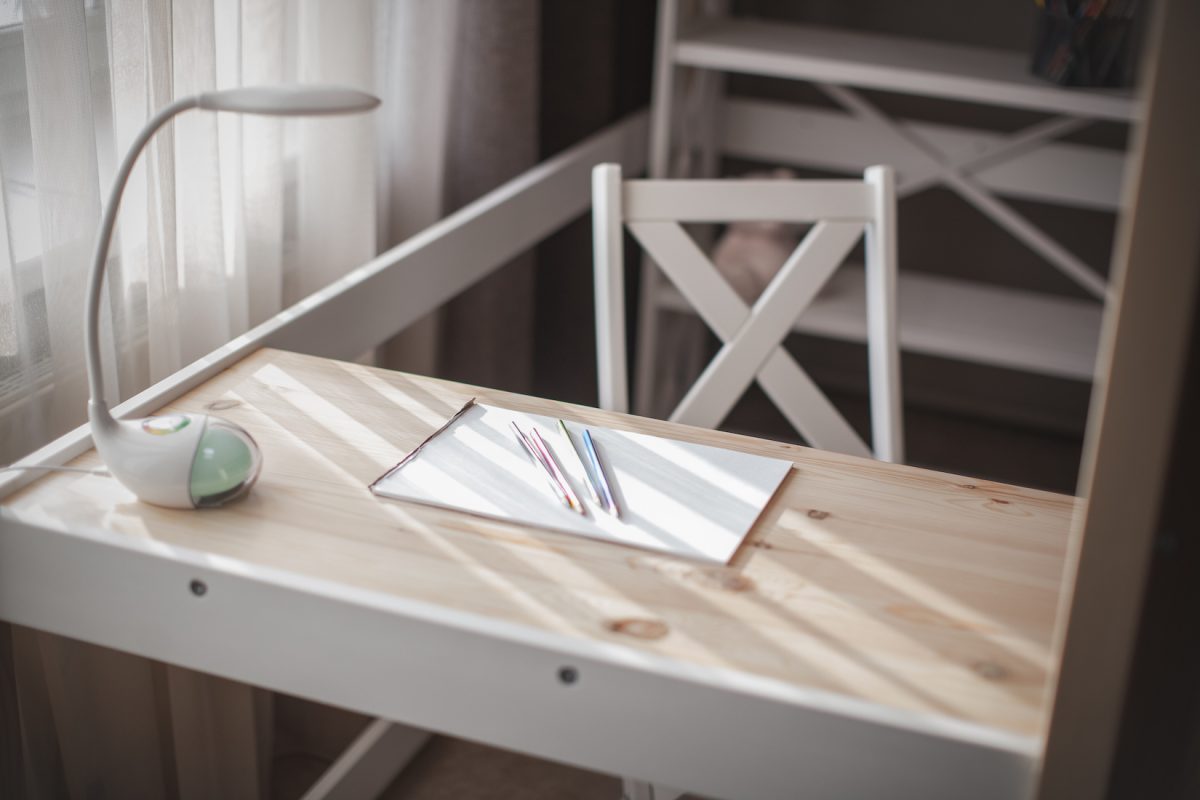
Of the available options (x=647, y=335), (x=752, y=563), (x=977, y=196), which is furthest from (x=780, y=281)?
(x=977, y=196)

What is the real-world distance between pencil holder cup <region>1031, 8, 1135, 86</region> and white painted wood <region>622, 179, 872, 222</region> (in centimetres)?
68

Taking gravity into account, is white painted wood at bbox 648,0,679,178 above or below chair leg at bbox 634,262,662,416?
above

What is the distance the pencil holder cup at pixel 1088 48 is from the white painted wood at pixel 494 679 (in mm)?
1466

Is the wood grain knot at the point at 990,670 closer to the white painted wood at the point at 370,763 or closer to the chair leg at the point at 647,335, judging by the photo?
the white painted wood at the point at 370,763

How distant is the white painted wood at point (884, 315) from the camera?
4.67 feet

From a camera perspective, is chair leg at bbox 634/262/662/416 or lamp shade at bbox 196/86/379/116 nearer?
lamp shade at bbox 196/86/379/116

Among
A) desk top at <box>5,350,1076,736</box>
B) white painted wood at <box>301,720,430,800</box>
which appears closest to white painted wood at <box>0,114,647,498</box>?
desk top at <box>5,350,1076,736</box>

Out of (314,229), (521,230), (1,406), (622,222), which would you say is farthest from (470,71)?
(1,406)

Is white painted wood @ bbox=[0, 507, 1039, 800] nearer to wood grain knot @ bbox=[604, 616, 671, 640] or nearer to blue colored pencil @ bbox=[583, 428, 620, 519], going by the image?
wood grain knot @ bbox=[604, 616, 671, 640]

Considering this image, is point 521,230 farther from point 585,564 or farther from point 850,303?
point 585,564

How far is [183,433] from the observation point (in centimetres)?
92

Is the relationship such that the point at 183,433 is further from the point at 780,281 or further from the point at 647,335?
the point at 647,335

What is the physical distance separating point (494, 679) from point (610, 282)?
0.65 metres

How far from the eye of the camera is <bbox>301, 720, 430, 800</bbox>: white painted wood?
1.54 meters
